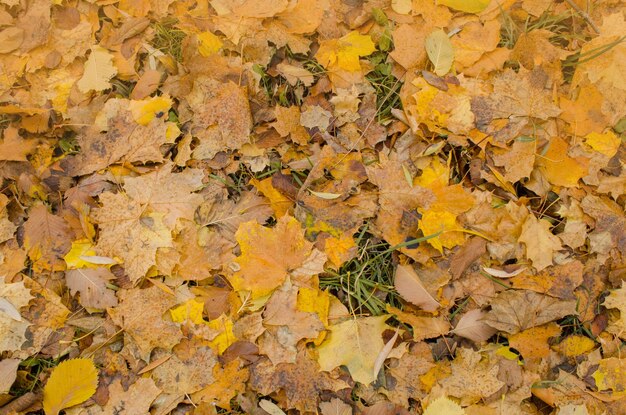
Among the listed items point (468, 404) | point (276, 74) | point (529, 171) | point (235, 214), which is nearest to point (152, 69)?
point (276, 74)

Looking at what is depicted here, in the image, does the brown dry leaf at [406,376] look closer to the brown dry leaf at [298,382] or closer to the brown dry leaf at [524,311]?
the brown dry leaf at [298,382]

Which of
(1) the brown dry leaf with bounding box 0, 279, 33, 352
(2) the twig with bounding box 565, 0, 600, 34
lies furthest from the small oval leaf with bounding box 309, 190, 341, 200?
(2) the twig with bounding box 565, 0, 600, 34

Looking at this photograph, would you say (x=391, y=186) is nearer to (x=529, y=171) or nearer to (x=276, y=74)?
(x=529, y=171)

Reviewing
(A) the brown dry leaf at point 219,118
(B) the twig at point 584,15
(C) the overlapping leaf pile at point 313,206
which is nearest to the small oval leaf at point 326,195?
(C) the overlapping leaf pile at point 313,206

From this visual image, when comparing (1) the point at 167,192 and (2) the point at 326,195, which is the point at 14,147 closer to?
(1) the point at 167,192

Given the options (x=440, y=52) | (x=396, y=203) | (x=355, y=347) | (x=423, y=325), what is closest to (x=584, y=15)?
(x=440, y=52)

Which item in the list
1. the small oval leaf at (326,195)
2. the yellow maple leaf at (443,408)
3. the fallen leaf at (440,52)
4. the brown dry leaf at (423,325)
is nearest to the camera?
the yellow maple leaf at (443,408)

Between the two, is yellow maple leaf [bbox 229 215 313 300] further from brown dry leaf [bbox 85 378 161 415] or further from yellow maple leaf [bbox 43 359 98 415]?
yellow maple leaf [bbox 43 359 98 415]
